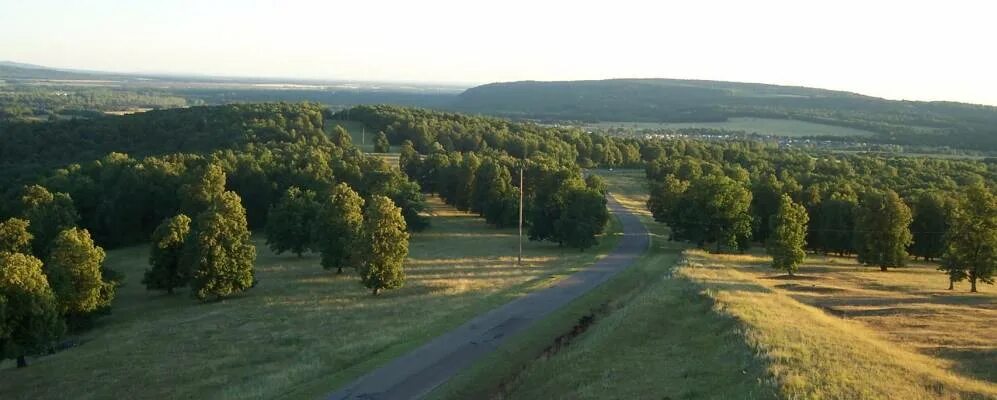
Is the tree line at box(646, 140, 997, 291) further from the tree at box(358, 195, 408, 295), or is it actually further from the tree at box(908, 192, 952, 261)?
the tree at box(358, 195, 408, 295)

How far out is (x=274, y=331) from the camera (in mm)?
41406

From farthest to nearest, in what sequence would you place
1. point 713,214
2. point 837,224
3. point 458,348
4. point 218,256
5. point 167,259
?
point 837,224
point 713,214
point 167,259
point 218,256
point 458,348

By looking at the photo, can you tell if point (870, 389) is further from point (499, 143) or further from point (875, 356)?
point (499, 143)

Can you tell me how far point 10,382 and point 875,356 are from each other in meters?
38.1

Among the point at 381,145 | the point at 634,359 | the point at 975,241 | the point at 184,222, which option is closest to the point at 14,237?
the point at 184,222

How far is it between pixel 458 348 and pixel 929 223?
59.9 meters

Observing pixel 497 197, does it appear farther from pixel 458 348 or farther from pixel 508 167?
pixel 458 348

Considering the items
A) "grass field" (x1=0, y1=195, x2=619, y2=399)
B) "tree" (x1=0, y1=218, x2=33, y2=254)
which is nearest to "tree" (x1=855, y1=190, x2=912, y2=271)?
"grass field" (x1=0, y1=195, x2=619, y2=399)

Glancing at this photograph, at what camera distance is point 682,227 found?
73938 mm

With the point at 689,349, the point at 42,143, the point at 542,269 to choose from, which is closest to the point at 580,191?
the point at 542,269

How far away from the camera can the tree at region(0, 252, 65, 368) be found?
125 feet

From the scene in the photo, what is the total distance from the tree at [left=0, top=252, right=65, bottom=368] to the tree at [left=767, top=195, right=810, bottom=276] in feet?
162

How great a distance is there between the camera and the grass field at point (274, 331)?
32.2 meters

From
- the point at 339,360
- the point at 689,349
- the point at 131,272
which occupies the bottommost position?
the point at 131,272
